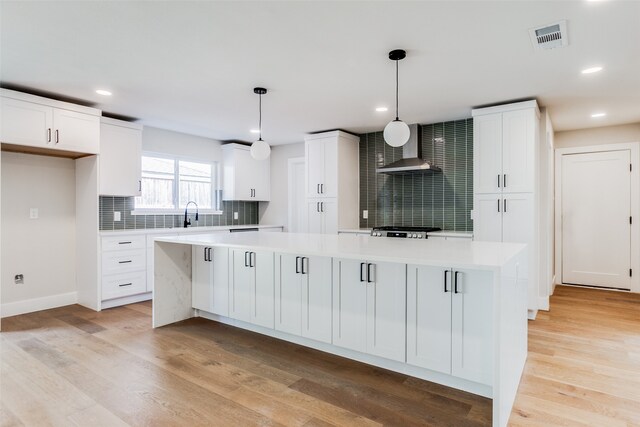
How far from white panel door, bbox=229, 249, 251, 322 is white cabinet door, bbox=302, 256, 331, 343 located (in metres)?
0.61

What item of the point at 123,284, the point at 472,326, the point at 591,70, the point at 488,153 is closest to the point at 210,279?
the point at 123,284

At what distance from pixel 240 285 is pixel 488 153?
10.0 feet

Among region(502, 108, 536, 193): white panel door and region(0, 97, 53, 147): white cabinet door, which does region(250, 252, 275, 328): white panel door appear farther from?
region(502, 108, 536, 193): white panel door

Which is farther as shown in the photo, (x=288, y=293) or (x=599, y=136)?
(x=599, y=136)

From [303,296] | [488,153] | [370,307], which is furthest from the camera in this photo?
[488,153]

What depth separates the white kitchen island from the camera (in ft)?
6.44

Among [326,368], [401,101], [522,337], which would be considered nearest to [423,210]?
[401,101]

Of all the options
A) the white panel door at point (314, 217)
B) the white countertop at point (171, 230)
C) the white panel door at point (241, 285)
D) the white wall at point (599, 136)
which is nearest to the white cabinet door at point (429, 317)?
the white panel door at point (241, 285)

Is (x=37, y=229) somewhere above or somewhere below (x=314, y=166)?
below

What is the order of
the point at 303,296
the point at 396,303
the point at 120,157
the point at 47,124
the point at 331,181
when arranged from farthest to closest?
the point at 331,181, the point at 120,157, the point at 47,124, the point at 303,296, the point at 396,303

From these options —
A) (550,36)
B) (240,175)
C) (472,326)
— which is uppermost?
(550,36)

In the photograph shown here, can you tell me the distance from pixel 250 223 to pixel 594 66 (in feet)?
17.7

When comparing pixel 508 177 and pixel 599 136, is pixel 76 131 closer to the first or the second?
pixel 508 177

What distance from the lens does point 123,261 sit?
4.28 metres
